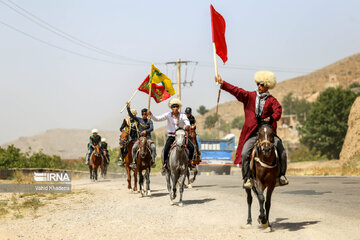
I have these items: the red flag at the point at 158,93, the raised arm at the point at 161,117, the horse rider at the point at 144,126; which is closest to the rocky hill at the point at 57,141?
the red flag at the point at 158,93

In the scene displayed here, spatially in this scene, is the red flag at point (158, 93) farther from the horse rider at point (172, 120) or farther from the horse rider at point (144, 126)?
the horse rider at point (172, 120)

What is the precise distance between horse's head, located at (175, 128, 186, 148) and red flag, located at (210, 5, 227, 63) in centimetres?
279

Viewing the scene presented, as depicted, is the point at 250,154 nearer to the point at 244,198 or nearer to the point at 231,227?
the point at 231,227

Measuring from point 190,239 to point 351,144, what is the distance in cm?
3238

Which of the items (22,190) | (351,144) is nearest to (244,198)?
(22,190)

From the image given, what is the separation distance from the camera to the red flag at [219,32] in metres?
10.4

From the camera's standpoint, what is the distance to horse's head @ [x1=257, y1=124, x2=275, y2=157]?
8086mm

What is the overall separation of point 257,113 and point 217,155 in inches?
1135

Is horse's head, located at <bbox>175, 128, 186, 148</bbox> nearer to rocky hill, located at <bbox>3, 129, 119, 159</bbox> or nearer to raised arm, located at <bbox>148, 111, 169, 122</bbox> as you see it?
raised arm, located at <bbox>148, 111, 169, 122</bbox>

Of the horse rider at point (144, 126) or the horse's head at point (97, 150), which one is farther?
the horse's head at point (97, 150)

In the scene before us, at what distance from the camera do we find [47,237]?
870cm

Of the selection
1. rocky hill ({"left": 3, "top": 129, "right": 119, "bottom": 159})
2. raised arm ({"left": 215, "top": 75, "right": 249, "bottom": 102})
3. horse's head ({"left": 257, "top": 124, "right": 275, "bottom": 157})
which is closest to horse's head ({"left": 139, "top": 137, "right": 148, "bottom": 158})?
raised arm ({"left": 215, "top": 75, "right": 249, "bottom": 102})

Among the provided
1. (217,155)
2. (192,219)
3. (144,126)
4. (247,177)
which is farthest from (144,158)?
(217,155)

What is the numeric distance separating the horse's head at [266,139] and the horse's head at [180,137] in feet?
14.6
